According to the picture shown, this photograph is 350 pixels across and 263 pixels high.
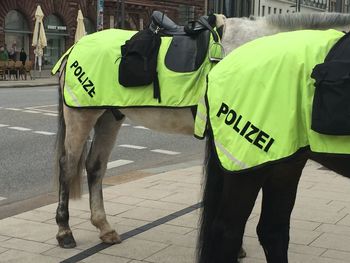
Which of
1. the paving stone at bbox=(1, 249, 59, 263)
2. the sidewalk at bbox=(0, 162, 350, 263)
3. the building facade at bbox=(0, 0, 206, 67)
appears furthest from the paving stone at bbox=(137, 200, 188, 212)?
the building facade at bbox=(0, 0, 206, 67)

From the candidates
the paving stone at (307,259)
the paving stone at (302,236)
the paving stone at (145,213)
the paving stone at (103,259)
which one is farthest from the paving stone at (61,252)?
the paving stone at (302,236)

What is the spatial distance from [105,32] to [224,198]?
2.14 meters

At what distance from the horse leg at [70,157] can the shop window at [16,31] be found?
29303mm

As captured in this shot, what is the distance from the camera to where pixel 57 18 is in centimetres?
3694

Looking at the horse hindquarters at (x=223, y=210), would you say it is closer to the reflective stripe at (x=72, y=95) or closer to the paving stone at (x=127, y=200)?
the reflective stripe at (x=72, y=95)

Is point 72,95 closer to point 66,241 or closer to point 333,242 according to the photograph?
point 66,241

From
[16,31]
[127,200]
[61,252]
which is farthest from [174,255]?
[16,31]

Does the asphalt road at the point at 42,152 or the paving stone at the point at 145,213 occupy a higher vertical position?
the paving stone at the point at 145,213

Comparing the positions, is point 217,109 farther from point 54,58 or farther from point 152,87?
point 54,58

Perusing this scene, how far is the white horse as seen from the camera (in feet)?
10.9

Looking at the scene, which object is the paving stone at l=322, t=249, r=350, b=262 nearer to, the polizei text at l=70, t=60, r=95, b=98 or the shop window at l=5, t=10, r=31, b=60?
the polizei text at l=70, t=60, r=95, b=98

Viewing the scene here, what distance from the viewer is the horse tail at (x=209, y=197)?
272cm

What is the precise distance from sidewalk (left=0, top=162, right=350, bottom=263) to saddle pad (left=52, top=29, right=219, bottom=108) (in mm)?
1096

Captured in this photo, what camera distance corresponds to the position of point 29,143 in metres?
9.62
